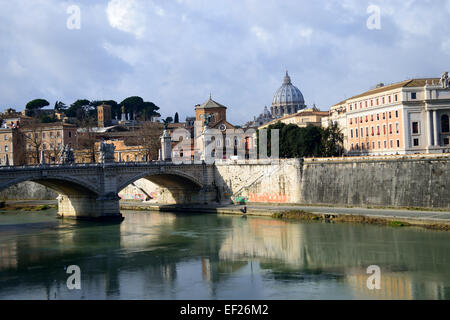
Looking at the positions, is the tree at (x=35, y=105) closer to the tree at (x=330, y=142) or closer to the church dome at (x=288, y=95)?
the church dome at (x=288, y=95)

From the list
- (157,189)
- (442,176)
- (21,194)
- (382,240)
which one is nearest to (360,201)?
(442,176)

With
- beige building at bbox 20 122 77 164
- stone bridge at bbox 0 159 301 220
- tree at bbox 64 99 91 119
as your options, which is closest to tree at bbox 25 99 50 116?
tree at bbox 64 99 91 119

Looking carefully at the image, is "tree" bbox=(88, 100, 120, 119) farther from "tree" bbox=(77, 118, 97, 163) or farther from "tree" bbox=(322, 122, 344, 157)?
"tree" bbox=(322, 122, 344, 157)

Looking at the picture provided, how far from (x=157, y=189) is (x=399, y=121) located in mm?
17981

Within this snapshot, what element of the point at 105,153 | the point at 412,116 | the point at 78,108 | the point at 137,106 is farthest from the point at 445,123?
the point at 78,108

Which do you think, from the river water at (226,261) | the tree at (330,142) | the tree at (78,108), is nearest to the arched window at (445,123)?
the tree at (330,142)

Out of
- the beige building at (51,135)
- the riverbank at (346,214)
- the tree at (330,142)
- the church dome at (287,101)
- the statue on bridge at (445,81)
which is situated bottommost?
the riverbank at (346,214)

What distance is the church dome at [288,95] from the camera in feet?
406

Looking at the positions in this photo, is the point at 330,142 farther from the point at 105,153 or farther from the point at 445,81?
the point at 105,153

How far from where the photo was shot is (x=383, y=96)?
143ft

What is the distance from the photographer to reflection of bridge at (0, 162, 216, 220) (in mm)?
31641

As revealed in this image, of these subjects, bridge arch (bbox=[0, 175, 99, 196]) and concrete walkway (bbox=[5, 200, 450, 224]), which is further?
bridge arch (bbox=[0, 175, 99, 196])

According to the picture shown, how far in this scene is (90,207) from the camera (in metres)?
36.1
